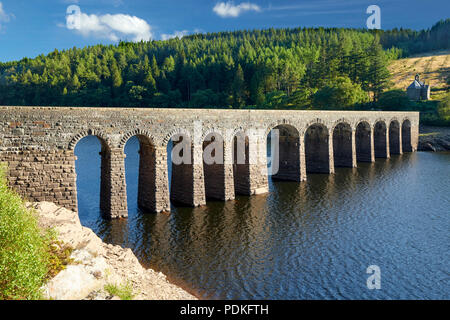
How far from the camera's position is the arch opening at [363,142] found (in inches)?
2159

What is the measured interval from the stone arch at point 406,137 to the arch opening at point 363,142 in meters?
17.9

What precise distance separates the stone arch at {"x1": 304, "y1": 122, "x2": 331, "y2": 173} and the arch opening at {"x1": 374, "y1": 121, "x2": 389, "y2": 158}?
19155 mm

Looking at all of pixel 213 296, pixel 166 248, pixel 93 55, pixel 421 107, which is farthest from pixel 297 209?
pixel 93 55

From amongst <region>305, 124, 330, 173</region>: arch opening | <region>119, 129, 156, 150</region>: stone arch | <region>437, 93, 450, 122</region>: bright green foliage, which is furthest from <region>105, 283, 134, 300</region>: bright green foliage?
<region>437, 93, 450, 122</region>: bright green foliage

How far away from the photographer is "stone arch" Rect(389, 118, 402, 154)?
211ft

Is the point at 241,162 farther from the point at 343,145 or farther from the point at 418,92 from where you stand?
the point at 418,92

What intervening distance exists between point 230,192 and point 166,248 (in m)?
11.5

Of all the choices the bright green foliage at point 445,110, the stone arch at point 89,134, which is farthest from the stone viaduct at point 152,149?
the bright green foliage at point 445,110

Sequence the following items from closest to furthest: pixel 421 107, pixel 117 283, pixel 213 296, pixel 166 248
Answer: pixel 117 283 → pixel 213 296 → pixel 166 248 → pixel 421 107

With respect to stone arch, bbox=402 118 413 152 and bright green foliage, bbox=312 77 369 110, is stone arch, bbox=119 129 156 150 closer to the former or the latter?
stone arch, bbox=402 118 413 152

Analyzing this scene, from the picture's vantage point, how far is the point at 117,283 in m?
15.0

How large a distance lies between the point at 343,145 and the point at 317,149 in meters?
6.74

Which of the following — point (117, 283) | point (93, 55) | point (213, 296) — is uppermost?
point (93, 55)

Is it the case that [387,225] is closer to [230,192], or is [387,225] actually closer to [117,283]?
[230,192]
